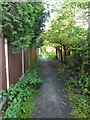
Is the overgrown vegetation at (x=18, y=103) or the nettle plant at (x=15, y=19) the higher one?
the nettle plant at (x=15, y=19)

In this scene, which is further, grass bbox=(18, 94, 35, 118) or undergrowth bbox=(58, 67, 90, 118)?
undergrowth bbox=(58, 67, 90, 118)

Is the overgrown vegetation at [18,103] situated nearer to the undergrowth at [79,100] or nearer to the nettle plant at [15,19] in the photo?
the undergrowth at [79,100]

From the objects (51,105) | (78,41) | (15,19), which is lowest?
(51,105)

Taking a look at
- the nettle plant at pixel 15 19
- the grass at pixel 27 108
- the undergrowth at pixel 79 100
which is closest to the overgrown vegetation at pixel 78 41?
the undergrowth at pixel 79 100

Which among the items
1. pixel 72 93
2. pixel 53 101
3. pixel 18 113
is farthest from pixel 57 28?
pixel 18 113

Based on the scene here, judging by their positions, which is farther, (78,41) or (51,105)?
(78,41)

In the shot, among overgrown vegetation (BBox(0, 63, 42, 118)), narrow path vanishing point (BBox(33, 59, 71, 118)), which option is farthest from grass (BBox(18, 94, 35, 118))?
narrow path vanishing point (BBox(33, 59, 71, 118))

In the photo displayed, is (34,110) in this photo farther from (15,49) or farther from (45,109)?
(15,49)

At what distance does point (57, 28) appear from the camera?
589cm

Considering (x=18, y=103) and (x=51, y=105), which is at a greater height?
(x=18, y=103)

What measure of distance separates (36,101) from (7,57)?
1.69 meters

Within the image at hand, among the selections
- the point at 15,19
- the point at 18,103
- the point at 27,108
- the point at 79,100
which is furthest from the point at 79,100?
the point at 15,19

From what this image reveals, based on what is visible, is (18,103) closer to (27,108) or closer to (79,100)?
(27,108)

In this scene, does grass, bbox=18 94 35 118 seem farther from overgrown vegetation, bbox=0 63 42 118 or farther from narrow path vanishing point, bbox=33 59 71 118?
narrow path vanishing point, bbox=33 59 71 118
